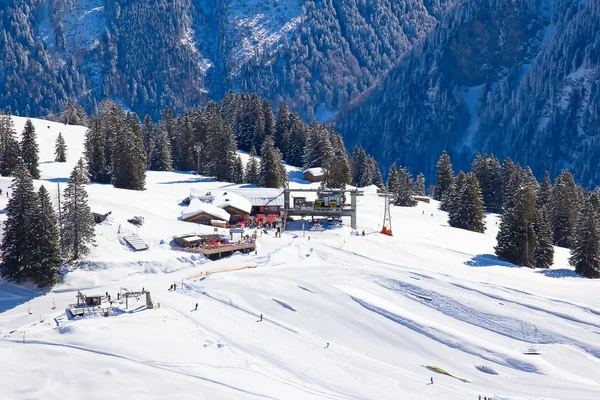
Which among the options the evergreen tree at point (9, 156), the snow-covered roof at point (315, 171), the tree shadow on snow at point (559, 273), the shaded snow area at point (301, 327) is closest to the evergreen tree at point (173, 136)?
the snow-covered roof at point (315, 171)

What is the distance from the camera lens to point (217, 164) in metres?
89.2

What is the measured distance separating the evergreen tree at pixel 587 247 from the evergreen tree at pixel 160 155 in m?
61.2

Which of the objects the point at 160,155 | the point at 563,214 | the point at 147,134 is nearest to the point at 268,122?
the point at 147,134

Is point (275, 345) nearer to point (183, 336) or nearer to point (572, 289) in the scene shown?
point (183, 336)

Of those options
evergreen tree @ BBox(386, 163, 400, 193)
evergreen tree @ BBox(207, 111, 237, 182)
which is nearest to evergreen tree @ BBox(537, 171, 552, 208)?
evergreen tree @ BBox(386, 163, 400, 193)

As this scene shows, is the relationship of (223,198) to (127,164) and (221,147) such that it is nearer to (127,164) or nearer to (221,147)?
(127,164)

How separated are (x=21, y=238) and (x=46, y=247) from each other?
173cm

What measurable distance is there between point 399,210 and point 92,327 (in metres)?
53.8

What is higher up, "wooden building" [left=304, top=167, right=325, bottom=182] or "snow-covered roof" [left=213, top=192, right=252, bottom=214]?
"wooden building" [left=304, top=167, right=325, bottom=182]

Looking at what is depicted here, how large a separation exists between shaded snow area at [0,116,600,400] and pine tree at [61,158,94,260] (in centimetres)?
111

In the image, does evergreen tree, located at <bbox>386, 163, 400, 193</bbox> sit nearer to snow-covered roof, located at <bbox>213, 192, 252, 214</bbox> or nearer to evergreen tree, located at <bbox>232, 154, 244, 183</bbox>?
evergreen tree, located at <bbox>232, 154, 244, 183</bbox>

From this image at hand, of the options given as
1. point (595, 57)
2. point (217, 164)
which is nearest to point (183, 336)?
point (217, 164)

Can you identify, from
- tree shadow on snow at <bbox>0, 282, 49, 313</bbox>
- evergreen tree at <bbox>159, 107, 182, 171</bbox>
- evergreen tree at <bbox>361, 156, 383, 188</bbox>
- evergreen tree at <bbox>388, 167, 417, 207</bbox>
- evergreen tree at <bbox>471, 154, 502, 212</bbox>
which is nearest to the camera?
tree shadow on snow at <bbox>0, 282, 49, 313</bbox>

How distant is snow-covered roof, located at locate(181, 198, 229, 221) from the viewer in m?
59.3
